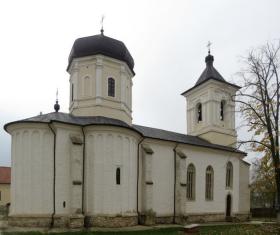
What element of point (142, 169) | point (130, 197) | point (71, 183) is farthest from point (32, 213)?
point (142, 169)

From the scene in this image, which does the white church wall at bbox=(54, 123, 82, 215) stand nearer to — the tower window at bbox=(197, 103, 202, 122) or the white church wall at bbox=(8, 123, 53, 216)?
the white church wall at bbox=(8, 123, 53, 216)

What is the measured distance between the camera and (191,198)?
26781 millimetres

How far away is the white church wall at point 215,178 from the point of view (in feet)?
88.4

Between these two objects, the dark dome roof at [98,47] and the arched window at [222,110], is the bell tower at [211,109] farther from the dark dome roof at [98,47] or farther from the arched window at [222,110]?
the dark dome roof at [98,47]

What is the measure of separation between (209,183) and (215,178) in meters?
0.72

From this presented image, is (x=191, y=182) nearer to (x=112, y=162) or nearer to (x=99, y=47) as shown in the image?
(x=112, y=162)

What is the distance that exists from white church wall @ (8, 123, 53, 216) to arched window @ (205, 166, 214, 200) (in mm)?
13958

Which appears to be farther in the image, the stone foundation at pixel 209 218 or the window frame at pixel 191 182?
the window frame at pixel 191 182

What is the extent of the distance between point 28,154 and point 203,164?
1465cm

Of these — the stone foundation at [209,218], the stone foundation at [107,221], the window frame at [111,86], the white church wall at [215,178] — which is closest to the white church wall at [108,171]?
the stone foundation at [107,221]

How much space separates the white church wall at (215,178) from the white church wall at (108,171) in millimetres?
6813

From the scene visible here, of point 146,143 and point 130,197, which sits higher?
point 146,143

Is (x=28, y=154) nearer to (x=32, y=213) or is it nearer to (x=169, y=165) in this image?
(x=32, y=213)

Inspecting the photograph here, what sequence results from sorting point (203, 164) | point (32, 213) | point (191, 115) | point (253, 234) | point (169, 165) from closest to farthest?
point (253, 234) → point (32, 213) → point (169, 165) → point (203, 164) → point (191, 115)
